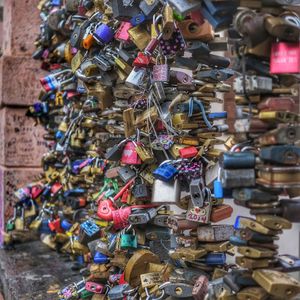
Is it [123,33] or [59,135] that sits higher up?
[123,33]

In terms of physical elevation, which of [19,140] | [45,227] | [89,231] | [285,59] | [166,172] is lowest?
[45,227]

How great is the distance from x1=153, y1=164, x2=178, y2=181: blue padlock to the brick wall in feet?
7.48

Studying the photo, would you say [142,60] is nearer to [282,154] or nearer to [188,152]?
[188,152]

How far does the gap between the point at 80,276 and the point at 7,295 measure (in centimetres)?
33

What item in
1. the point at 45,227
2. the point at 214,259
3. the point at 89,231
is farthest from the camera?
the point at 45,227

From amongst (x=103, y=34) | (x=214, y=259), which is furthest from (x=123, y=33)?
(x=214, y=259)

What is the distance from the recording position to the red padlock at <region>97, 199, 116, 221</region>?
1678 mm

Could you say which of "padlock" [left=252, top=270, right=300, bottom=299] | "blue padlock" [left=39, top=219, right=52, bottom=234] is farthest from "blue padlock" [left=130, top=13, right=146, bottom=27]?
"blue padlock" [left=39, top=219, right=52, bottom=234]

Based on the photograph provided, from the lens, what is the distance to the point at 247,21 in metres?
1.04

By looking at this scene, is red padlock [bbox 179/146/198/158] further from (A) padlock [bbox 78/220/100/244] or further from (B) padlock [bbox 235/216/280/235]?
(A) padlock [bbox 78/220/100/244]

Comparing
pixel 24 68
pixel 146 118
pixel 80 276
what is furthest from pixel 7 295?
pixel 24 68

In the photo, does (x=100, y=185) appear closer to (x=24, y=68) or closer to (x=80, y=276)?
(x=80, y=276)

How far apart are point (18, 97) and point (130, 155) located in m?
2.14

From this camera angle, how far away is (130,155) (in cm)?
160
